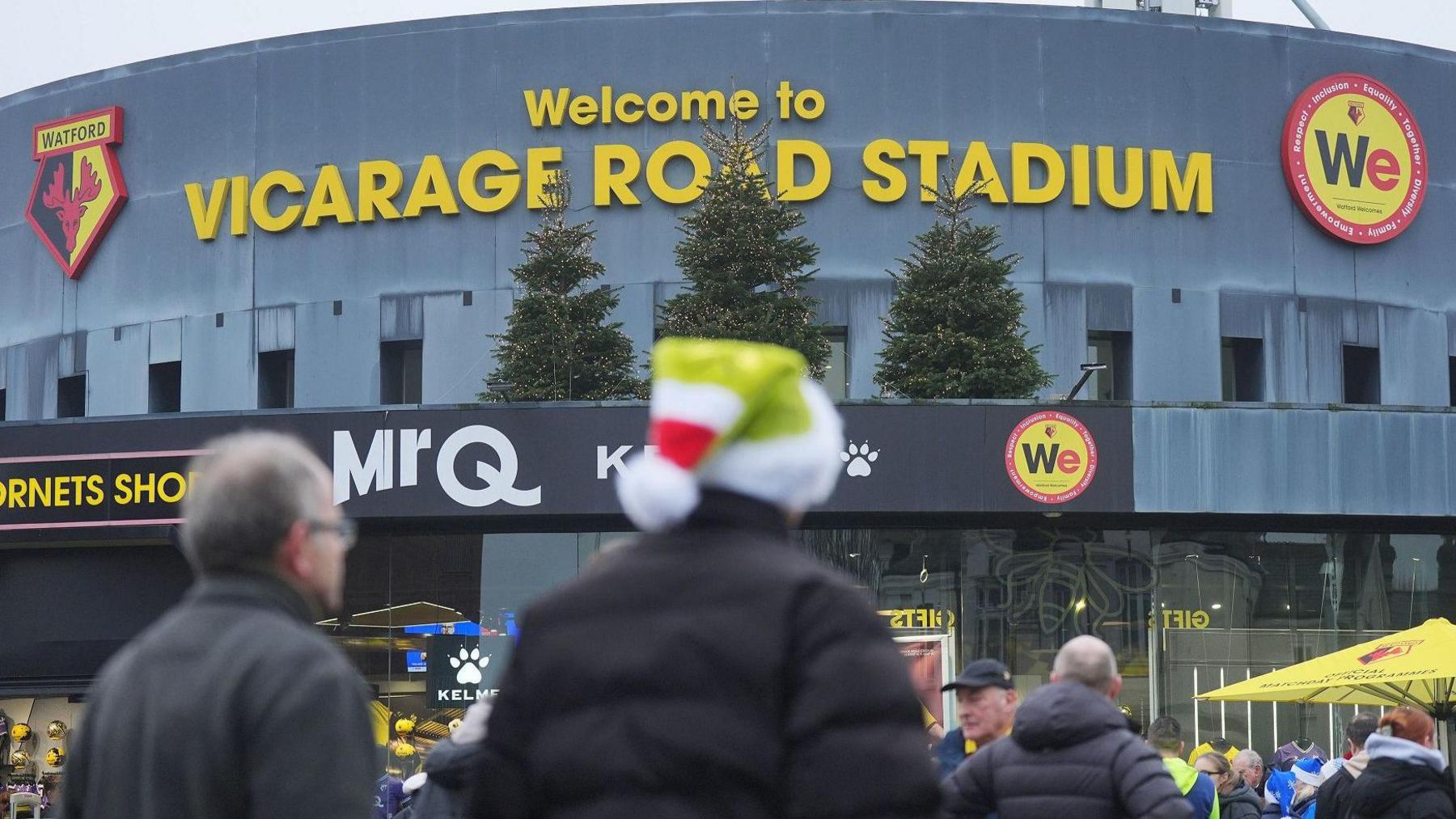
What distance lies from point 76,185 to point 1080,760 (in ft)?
103

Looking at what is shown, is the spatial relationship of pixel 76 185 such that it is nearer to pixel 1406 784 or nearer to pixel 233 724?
pixel 1406 784

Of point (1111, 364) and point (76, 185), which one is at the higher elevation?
point (76, 185)

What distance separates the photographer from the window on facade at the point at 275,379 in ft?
107

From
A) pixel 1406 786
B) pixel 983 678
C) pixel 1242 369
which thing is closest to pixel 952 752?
pixel 983 678

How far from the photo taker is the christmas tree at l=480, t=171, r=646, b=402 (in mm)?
28141

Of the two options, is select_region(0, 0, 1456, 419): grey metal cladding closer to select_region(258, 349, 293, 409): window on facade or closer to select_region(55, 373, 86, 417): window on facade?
select_region(258, 349, 293, 409): window on facade

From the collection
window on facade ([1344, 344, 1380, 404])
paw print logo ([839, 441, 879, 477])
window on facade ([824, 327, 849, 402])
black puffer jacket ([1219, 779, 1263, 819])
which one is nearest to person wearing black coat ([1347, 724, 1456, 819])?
black puffer jacket ([1219, 779, 1263, 819])

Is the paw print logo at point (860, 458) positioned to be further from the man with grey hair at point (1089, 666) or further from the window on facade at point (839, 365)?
the man with grey hair at point (1089, 666)

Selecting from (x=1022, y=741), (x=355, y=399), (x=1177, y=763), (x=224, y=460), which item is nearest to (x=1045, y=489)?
(x=355, y=399)

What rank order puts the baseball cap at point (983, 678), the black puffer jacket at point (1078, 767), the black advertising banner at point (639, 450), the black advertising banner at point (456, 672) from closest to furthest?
the black puffer jacket at point (1078, 767) < the baseball cap at point (983, 678) < the black advertising banner at point (456, 672) < the black advertising banner at point (639, 450)

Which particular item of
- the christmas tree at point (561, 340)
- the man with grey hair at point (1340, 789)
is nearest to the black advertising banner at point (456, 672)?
the christmas tree at point (561, 340)

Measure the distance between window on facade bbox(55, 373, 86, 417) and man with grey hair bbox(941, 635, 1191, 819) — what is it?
3082 centimetres

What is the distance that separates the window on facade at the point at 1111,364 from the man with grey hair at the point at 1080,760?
2532 centimetres

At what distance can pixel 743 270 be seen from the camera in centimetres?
2769
